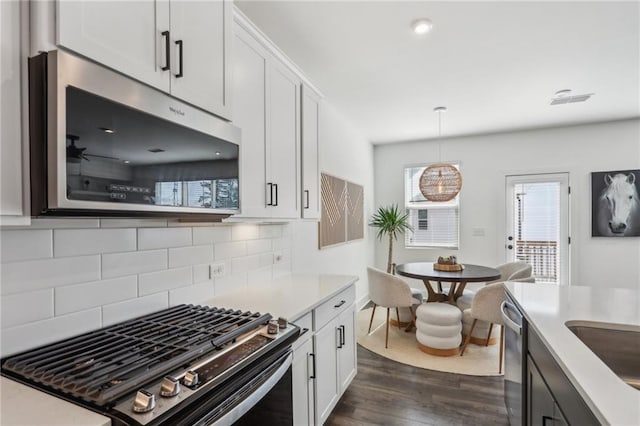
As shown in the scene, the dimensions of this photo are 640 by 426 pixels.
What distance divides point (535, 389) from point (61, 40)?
2211 millimetres

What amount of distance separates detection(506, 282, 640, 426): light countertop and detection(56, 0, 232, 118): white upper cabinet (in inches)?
63.6

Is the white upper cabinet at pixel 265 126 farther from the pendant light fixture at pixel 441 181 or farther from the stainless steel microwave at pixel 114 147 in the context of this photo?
the pendant light fixture at pixel 441 181

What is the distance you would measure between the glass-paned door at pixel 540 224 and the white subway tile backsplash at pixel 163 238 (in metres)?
4.93

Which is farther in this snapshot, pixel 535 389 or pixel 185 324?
pixel 535 389

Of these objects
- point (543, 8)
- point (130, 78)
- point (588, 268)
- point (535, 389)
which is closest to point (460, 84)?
point (543, 8)

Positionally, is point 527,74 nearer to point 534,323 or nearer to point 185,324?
point 534,323

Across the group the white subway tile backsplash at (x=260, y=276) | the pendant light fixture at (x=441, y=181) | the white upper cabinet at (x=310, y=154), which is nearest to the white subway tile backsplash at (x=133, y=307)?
the white subway tile backsplash at (x=260, y=276)

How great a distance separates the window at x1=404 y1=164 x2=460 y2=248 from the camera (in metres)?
5.45

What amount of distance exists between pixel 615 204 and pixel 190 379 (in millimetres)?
5782

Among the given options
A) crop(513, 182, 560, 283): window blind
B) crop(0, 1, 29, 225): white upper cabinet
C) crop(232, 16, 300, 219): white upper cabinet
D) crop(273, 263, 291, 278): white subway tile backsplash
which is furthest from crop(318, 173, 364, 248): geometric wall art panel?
crop(0, 1, 29, 225): white upper cabinet

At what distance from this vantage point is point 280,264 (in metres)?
2.65

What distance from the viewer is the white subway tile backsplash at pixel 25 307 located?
1.06 metres

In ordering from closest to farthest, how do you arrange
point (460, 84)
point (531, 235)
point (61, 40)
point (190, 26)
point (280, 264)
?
point (61, 40) → point (190, 26) → point (280, 264) → point (460, 84) → point (531, 235)

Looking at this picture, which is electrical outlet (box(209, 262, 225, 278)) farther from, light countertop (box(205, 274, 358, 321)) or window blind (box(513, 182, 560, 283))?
window blind (box(513, 182, 560, 283))
